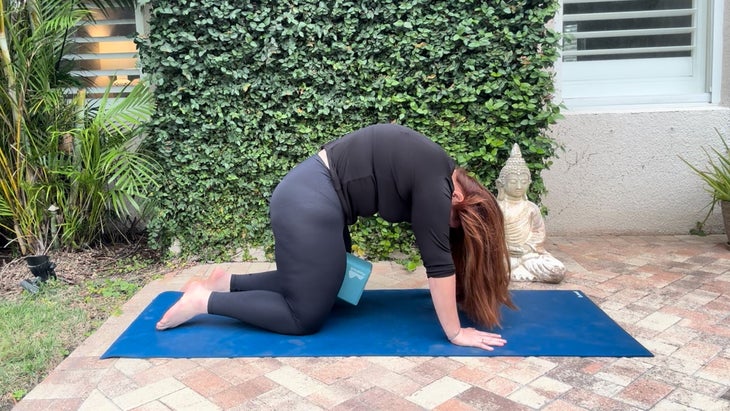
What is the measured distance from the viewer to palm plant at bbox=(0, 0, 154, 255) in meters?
3.78

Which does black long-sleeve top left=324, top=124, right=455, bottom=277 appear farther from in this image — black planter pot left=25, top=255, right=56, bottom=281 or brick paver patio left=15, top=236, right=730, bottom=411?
black planter pot left=25, top=255, right=56, bottom=281

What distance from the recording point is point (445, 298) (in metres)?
2.43

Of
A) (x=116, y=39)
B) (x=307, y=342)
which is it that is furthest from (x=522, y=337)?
(x=116, y=39)

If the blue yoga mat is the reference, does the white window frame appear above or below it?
above

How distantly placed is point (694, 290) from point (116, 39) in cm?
462

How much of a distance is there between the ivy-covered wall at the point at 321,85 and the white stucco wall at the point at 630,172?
84cm

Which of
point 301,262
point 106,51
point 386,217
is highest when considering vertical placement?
point 106,51

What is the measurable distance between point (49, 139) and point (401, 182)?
9.09 feet

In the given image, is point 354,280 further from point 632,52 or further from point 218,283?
point 632,52

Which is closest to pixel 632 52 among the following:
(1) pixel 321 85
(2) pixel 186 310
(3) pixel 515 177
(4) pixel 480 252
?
(3) pixel 515 177

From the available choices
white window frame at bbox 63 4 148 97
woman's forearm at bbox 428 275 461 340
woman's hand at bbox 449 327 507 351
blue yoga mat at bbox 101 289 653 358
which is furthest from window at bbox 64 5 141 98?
woman's hand at bbox 449 327 507 351

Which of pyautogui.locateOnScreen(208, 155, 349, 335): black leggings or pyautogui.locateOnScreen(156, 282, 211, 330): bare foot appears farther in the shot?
pyautogui.locateOnScreen(156, 282, 211, 330): bare foot

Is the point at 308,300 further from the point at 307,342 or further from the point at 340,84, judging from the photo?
the point at 340,84

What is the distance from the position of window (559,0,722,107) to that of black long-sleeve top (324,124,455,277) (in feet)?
9.37
